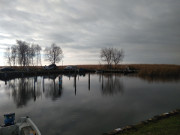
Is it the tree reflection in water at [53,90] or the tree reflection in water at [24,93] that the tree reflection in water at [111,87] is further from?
the tree reflection in water at [24,93]

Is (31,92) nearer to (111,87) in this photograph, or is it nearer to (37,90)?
(37,90)

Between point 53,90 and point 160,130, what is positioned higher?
point 160,130

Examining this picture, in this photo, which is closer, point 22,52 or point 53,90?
point 53,90

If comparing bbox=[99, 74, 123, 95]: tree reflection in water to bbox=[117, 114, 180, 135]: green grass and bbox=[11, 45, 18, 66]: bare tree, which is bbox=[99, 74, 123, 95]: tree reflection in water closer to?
bbox=[117, 114, 180, 135]: green grass

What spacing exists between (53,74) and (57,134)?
4547 centimetres

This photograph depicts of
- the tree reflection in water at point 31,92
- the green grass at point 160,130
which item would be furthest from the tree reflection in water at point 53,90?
the green grass at point 160,130

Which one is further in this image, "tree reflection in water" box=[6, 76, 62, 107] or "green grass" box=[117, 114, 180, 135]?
"tree reflection in water" box=[6, 76, 62, 107]

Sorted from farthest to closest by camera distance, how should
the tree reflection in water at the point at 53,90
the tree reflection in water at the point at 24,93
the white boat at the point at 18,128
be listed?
the tree reflection in water at the point at 53,90
the tree reflection in water at the point at 24,93
the white boat at the point at 18,128

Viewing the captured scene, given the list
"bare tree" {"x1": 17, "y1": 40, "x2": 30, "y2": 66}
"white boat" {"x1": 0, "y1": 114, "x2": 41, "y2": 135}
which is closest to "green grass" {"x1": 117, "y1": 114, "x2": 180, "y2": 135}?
"white boat" {"x1": 0, "y1": 114, "x2": 41, "y2": 135}

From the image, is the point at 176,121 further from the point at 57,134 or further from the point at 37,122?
the point at 37,122

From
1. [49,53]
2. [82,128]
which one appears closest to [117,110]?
[82,128]

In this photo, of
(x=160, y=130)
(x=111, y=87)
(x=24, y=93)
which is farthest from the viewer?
(x=111, y=87)

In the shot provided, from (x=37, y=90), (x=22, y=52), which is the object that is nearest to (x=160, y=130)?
(x=37, y=90)

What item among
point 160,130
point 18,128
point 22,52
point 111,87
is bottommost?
point 111,87
